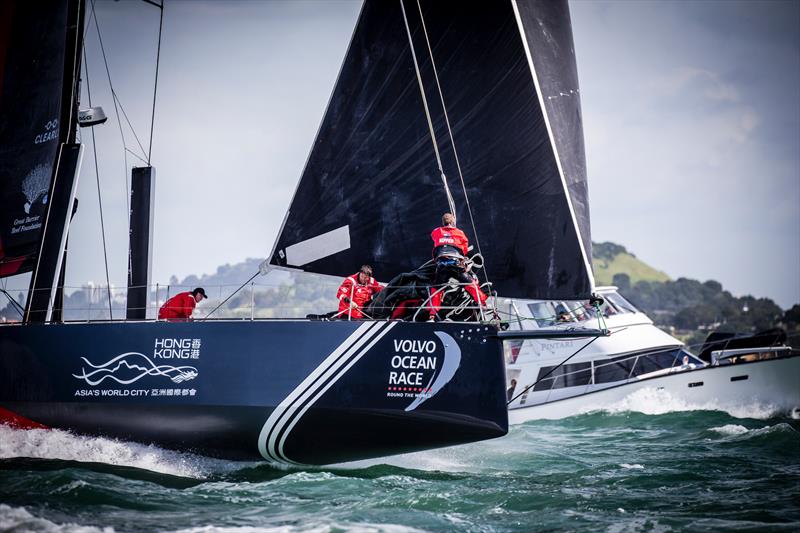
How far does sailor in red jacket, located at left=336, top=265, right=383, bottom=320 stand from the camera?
34.1 ft

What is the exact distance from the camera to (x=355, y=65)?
12984 mm

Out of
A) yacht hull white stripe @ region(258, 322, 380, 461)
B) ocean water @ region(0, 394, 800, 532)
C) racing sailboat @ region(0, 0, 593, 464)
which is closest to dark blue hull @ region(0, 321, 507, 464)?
yacht hull white stripe @ region(258, 322, 380, 461)

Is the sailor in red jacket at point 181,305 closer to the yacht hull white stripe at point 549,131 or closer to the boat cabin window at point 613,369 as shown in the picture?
the yacht hull white stripe at point 549,131

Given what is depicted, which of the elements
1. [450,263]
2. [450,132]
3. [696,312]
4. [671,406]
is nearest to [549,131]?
[450,132]

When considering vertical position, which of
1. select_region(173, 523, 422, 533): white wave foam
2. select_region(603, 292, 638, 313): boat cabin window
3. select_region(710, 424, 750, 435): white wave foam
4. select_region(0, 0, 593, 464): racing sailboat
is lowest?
select_region(173, 523, 422, 533): white wave foam

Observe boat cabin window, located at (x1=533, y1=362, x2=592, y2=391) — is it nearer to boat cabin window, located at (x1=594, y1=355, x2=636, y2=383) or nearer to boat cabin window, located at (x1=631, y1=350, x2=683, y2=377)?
boat cabin window, located at (x1=594, y1=355, x2=636, y2=383)

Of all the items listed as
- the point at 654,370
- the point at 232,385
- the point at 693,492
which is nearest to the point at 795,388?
the point at 654,370

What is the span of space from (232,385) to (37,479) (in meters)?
2.14

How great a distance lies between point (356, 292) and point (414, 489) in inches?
109

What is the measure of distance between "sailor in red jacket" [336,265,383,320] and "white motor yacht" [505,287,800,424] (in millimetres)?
5123

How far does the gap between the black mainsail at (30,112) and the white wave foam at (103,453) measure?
2928 millimetres

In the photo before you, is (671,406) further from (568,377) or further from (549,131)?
(549,131)

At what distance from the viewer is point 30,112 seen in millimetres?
12328

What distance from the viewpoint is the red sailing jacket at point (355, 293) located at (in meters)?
10.4
